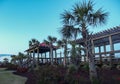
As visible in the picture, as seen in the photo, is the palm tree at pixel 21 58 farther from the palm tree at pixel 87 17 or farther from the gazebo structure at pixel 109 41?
the palm tree at pixel 87 17

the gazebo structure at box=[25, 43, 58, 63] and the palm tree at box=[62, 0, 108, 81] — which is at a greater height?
the palm tree at box=[62, 0, 108, 81]

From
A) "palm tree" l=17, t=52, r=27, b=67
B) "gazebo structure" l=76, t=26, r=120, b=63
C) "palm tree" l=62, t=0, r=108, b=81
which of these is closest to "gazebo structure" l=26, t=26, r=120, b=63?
"gazebo structure" l=76, t=26, r=120, b=63

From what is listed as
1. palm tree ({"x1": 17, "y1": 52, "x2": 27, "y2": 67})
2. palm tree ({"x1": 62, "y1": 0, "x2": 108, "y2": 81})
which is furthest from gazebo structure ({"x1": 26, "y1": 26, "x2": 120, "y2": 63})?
palm tree ({"x1": 62, "y1": 0, "x2": 108, "y2": 81})

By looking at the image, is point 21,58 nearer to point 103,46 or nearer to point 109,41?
point 103,46

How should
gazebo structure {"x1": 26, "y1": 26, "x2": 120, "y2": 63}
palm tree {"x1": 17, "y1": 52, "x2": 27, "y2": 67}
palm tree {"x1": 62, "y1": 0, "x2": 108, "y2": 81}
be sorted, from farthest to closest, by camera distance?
palm tree {"x1": 17, "y1": 52, "x2": 27, "y2": 67}
gazebo structure {"x1": 26, "y1": 26, "x2": 120, "y2": 63}
palm tree {"x1": 62, "y1": 0, "x2": 108, "y2": 81}

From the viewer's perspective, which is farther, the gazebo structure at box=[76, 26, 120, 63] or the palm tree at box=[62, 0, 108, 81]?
the gazebo structure at box=[76, 26, 120, 63]

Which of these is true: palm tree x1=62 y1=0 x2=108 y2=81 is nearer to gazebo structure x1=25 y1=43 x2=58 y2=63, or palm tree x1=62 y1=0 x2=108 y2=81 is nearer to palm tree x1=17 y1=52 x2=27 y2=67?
gazebo structure x1=25 y1=43 x2=58 y2=63

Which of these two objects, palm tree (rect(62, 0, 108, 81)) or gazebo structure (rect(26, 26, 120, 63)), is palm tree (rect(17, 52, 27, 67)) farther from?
palm tree (rect(62, 0, 108, 81))

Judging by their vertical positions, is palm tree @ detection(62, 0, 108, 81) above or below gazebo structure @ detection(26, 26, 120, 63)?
above

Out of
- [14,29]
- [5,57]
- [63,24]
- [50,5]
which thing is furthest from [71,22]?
[5,57]

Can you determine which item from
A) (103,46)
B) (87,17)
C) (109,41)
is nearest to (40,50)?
(103,46)

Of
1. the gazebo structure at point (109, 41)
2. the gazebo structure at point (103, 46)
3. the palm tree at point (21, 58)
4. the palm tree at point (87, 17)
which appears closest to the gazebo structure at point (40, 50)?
the gazebo structure at point (103, 46)

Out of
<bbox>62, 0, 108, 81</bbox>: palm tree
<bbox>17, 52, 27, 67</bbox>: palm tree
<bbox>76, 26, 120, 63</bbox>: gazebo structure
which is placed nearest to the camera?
<bbox>62, 0, 108, 81</bbox>: palm tree

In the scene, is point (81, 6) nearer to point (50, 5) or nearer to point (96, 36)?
point (50, 5)
